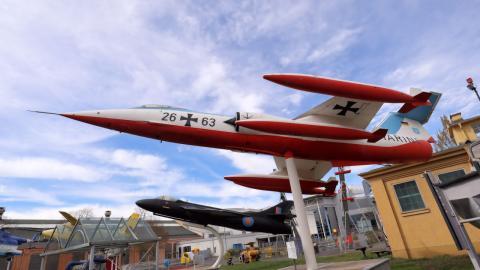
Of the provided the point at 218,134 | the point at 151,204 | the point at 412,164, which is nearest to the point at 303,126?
the point at 218,134

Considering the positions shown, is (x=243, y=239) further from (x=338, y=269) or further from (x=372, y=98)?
(x=372, y=98)

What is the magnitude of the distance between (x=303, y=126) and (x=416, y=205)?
34.8 ft

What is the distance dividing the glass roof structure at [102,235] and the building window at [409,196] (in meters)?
12.9

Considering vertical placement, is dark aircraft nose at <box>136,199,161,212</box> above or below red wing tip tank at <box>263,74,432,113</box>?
below

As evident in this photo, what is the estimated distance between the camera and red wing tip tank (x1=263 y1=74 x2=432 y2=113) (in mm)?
6848

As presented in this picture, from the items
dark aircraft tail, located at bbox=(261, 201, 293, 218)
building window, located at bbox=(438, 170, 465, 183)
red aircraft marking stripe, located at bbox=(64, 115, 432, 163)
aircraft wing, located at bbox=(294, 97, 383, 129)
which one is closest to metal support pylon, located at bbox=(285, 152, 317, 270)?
red aircraft marking stripe, located at bbox=(64, 115, 432, 163)

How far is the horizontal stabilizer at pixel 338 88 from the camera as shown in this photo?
6.85 meters

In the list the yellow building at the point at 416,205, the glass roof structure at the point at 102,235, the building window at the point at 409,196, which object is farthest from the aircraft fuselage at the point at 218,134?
the building window at the point at 409,196

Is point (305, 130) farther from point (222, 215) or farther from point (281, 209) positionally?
point (222, 215)

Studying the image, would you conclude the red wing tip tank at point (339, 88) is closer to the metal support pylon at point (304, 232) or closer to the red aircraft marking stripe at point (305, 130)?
the red aircraft marking stripe at point (305, 130)

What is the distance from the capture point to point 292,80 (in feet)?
22.4

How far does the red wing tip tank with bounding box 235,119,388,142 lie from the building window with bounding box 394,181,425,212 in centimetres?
852

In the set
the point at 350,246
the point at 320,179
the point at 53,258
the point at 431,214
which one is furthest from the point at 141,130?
the point at 53,258

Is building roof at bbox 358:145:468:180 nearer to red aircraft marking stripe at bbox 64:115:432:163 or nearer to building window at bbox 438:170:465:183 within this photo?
building window at bbox 438:170:465:183
